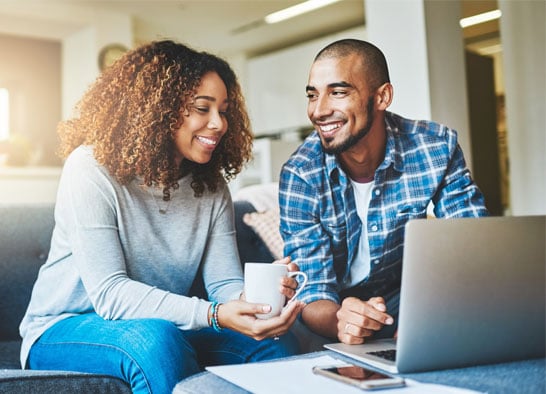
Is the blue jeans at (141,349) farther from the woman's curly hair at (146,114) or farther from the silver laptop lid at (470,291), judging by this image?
the silver laptop lid at (470,291)

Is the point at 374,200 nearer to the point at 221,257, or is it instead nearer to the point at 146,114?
the point at 221,257

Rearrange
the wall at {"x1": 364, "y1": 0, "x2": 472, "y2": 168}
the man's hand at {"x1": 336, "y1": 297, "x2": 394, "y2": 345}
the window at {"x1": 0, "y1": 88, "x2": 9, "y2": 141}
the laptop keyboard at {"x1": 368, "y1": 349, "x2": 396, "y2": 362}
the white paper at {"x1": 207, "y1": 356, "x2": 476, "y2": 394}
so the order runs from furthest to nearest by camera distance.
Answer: the window at {"x1": 0, "y1": 88, "x2": 9, "y2": 141} → the wall at {"x1": 364, "y1": 0, "x2": 472, "y2": 168} → the man's hand at {"x1": 336, "y1": 297, "x2": 394, "y2": 345} → the laptop keyboard at {"x1": 368, "y1": 349, "x2": 396, "y2": 362} → the white paper at {"x1": 207, "y1": 356, "x2": 476, "y2": 394}

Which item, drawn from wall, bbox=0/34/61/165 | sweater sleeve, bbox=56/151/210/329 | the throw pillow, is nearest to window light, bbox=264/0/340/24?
wall, bbox=0/34/61/165

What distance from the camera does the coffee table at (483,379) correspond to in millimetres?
854

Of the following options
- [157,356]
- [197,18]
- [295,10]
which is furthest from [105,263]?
[197,18]

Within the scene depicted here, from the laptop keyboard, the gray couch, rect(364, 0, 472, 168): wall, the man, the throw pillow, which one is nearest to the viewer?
the laptop keyboard

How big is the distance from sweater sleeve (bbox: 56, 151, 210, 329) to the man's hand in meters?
0.29

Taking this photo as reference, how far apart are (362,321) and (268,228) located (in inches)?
32.2

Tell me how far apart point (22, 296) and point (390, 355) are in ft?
3.66

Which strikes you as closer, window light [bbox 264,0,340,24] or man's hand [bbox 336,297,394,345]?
man's hand [bbox 336,297,394,345]

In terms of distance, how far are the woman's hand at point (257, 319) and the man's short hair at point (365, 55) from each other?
0.59m

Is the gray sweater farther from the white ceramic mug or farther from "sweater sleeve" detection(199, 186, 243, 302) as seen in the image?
the white ceramic mug

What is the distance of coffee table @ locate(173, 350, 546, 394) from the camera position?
0.85 m

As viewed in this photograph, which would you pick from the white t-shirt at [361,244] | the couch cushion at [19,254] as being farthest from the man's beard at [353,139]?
the couch cushion at [19,254]
